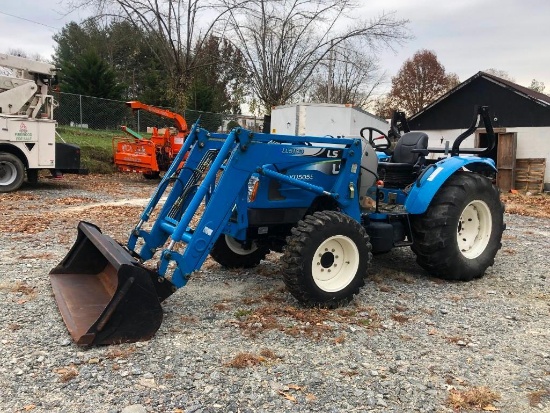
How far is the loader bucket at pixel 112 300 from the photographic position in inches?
146

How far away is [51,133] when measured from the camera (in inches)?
520

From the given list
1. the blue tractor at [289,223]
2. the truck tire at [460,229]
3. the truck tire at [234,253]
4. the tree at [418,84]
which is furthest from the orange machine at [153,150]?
the tree at [418,84]

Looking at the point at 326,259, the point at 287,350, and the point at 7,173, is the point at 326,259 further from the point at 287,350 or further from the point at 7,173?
the point at 7,173

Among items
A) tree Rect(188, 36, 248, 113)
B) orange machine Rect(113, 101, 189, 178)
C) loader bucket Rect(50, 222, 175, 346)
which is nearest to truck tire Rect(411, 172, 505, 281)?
loader bucket Rect(50, 222, 175, 346)

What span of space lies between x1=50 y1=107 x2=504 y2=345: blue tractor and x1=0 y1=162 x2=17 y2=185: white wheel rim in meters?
8.91

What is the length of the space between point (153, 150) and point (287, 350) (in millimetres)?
13396

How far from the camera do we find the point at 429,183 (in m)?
5.65

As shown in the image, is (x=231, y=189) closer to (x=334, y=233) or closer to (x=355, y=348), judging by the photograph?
(x=334, y=233)

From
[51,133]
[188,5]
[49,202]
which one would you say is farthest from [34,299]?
[188,5]

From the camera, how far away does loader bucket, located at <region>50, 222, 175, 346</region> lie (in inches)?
146

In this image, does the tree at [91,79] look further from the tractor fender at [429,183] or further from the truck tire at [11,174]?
the tractor fender at [429,183]

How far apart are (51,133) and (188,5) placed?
36.4ft

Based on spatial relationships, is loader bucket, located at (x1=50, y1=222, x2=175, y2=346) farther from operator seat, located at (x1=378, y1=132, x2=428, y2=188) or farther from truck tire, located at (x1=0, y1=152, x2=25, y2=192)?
truck tire, located at (x1=0, y1=152, x2=25, y2=192)

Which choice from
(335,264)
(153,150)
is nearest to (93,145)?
(153,150)
